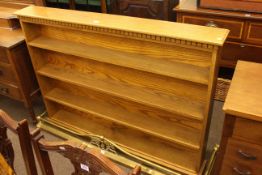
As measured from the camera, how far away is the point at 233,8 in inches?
75.0

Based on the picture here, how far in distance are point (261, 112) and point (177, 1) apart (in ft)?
4.90

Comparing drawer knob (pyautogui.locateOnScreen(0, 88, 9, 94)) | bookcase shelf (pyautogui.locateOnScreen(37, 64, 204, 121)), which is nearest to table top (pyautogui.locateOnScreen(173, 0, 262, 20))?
bookcase shelf (pyautogui.locateOnScreen(37, 64, 204, 121))

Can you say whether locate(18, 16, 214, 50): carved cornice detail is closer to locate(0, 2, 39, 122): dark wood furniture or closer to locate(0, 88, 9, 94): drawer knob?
locate(0, 2, 39, 122): dark wood furniture

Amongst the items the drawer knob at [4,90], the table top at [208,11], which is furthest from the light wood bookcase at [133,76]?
the table top at [208,11]

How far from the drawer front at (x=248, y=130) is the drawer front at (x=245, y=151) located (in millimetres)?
32

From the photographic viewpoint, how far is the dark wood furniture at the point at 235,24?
189 centimetres

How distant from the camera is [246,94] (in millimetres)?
1156

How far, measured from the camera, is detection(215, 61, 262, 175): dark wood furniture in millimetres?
1092

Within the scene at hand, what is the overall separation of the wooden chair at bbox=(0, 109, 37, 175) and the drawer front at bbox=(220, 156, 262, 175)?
0.89 metres

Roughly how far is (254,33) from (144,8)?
36.1 inches

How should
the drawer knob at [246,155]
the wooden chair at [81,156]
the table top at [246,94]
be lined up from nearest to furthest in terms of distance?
the wooden chair at [81,156]
the table top at [246,94]
the drawer knob at [246,155]

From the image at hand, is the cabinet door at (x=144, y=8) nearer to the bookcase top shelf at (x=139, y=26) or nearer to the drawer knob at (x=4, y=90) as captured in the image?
the bookcase top shelf at (x=139, y=26)

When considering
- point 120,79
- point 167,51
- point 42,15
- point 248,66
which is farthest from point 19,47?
point 248,66

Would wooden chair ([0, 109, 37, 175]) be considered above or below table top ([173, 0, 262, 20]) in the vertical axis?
below
